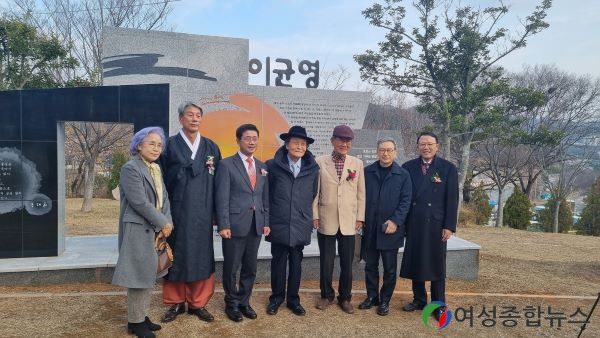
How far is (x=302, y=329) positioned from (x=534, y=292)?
115 inches

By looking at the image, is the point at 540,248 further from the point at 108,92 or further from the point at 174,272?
the point at 108,92

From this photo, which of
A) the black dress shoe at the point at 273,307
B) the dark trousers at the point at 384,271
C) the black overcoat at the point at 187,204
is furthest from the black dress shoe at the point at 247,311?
the dark trousers at the point at 384,271

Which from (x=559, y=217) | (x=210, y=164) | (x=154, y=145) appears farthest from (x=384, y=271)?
(x=559, y=217)

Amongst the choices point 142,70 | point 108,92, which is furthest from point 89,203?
point 108,92

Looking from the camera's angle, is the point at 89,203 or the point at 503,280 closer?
the point at 503,280

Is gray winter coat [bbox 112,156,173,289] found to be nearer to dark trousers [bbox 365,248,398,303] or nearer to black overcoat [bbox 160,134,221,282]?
black overcoat [bbox 160,134,221,282]

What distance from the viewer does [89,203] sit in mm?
11812

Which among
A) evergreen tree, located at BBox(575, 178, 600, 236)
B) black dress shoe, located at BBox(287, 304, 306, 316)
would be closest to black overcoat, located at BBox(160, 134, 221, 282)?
black dress shoe, located at BBox(287, 304, 306, 316)

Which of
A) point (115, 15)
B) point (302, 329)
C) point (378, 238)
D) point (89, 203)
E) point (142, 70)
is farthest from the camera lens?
point (115, 15)

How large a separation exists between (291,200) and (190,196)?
0.83 metres

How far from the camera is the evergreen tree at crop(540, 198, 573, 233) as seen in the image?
17312mm

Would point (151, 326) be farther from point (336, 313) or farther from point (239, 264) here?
point (336, 313)

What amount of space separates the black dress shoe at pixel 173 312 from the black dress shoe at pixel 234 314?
0.41 metres

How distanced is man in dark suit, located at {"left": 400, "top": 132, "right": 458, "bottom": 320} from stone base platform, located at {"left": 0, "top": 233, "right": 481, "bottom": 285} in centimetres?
127
